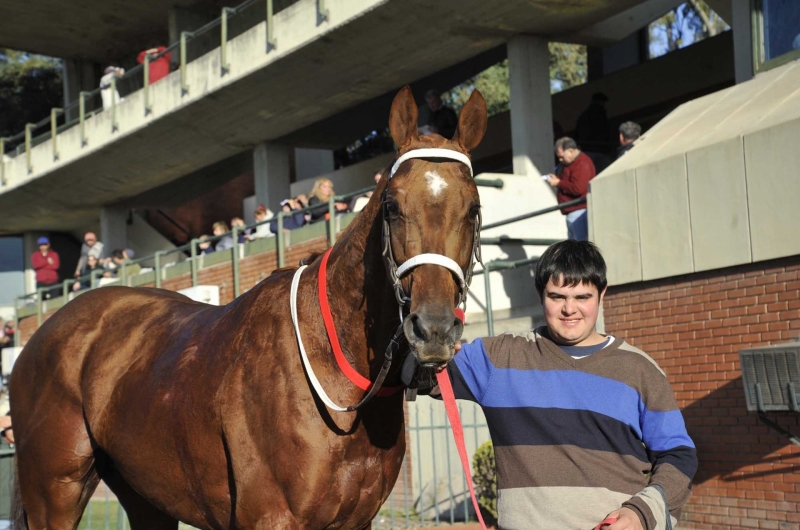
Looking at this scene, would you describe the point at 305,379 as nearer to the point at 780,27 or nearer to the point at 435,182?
the point at 435,182

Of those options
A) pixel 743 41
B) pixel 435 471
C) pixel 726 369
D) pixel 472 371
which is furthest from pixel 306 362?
pixel 743 41

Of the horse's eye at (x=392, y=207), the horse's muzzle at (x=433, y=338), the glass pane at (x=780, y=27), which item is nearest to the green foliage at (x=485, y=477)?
the glass pane at (x=780, y=27)

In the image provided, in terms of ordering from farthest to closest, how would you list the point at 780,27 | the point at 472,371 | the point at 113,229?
the point at 113,229, the point at 780,27, the point at 472,371

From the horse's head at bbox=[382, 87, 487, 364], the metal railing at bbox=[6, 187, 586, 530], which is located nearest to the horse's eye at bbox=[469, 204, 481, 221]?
the horse's head at bbox=[382, 87, 487, 364]

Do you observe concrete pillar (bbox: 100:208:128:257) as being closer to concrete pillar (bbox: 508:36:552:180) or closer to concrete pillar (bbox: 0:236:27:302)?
concrete pillar (bbox: 0:236:27:302)

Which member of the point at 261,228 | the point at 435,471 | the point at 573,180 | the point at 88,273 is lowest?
the point at 435,471

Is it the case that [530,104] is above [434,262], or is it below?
above

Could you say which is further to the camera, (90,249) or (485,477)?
(90,249)

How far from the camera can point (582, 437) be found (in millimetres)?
3488

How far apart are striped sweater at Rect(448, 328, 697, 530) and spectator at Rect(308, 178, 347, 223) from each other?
12531 millimetres

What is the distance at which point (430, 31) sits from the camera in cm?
1708

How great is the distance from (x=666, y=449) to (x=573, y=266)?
2.33 ft

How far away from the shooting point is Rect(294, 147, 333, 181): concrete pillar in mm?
28125

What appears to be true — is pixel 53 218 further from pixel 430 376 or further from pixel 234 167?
pixel 430 376
